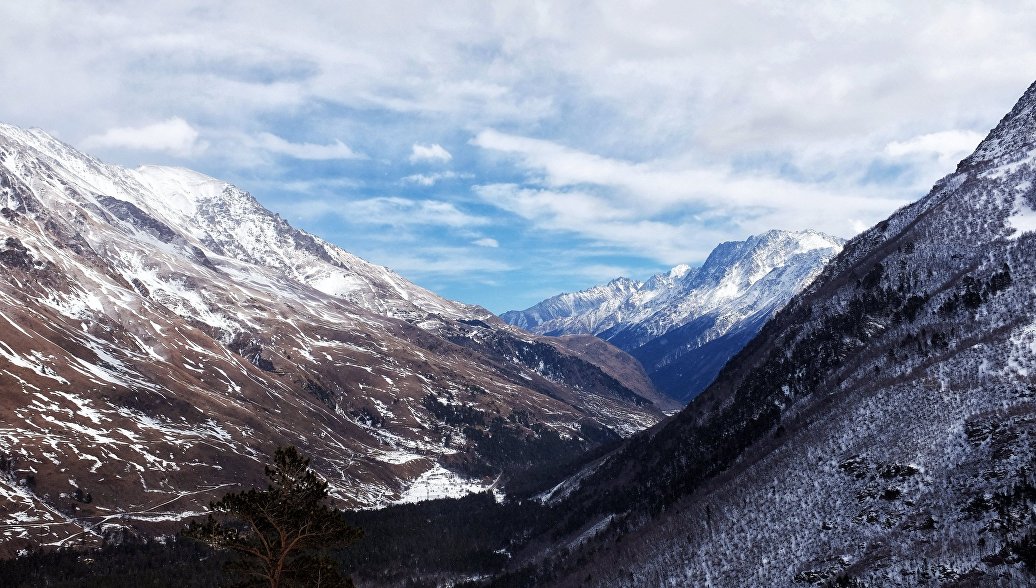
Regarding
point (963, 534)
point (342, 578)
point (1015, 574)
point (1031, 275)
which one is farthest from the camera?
point (1031, 275)

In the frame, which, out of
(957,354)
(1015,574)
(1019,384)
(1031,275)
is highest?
(1031,275)

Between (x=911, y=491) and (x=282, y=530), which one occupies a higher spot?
(x=282, y=530)

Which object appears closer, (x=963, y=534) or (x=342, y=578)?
(x=342, y=578)

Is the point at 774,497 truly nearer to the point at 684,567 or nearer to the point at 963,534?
the point at 684,567

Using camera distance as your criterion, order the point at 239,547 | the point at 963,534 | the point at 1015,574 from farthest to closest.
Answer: the point at 963,534, the point at 1015,574, the point at 239,547

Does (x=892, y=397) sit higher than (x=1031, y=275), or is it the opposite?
(x=1031, y=275)

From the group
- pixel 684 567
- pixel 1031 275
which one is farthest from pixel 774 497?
pixel 1031 275

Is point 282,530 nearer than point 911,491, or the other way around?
point 282,530

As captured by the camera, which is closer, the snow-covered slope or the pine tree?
the pine tree
